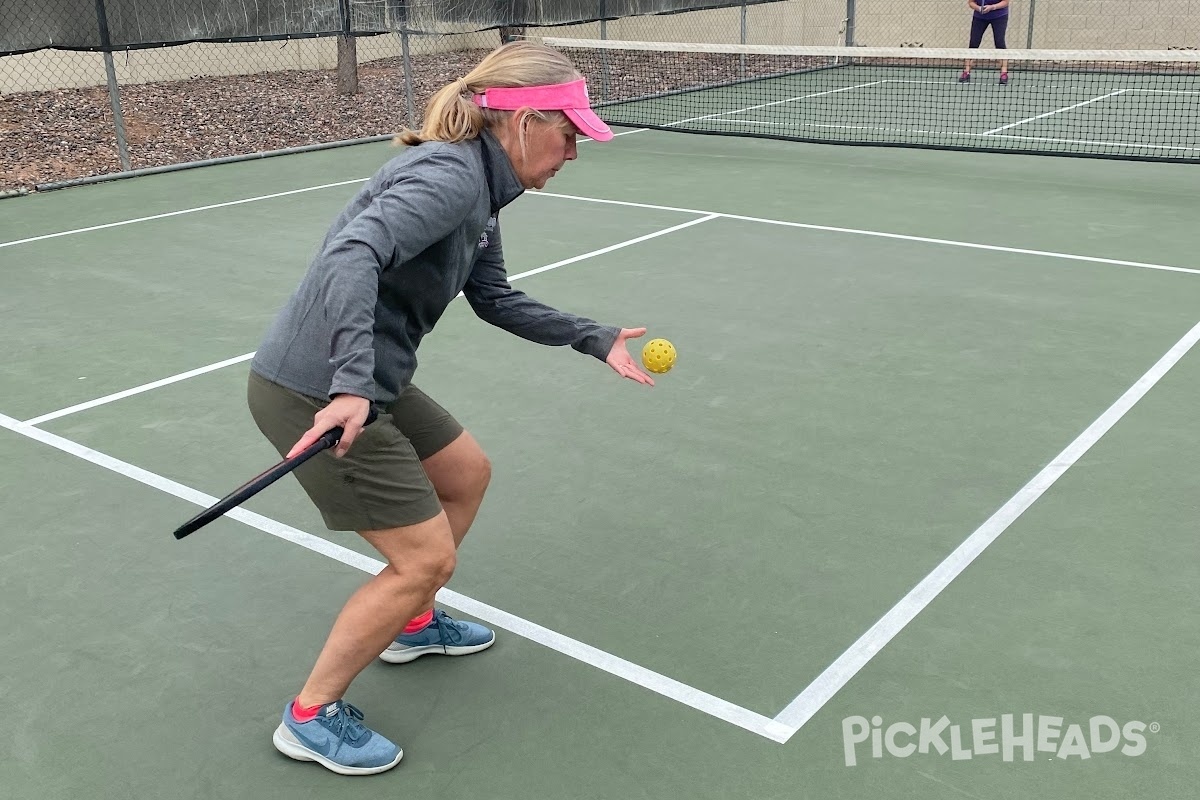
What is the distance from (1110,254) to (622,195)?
12.6 feet

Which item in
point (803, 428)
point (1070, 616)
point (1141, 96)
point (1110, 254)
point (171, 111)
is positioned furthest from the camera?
point (1141, 96)

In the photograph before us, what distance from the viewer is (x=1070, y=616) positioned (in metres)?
3.51

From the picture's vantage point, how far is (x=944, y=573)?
3.78 m

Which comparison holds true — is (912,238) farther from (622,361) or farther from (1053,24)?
(1053,24)

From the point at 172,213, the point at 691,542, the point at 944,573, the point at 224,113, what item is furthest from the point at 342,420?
the point at 224,113

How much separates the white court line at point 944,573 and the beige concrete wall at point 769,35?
38.8 ft

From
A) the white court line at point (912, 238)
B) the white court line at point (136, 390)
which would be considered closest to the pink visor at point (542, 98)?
the white court line at point (136, 390)

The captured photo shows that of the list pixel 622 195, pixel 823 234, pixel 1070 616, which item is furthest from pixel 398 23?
pixel 1070 616

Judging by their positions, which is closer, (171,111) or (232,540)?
(232,540)

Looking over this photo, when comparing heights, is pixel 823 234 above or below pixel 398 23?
below

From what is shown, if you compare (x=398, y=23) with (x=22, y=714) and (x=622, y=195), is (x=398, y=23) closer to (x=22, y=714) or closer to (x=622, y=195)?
(x=622, y=195)

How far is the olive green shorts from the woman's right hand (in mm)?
205

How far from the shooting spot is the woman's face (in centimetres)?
268

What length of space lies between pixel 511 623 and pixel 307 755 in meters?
0.82
